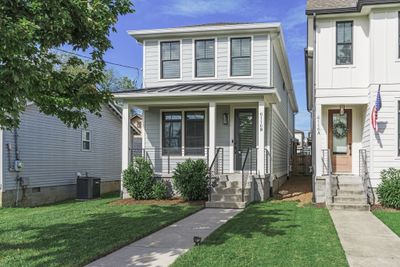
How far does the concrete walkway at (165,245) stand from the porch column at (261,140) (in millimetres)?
3674

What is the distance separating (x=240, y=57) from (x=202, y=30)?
169 cm

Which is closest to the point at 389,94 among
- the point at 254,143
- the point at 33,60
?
the point at 254,143

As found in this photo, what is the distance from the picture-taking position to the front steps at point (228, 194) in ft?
39.4

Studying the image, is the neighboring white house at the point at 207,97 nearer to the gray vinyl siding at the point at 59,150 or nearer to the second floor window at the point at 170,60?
the second floor window at the point at 170,60

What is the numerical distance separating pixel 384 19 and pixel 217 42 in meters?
5.72

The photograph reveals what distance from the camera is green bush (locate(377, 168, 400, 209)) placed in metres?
11.3

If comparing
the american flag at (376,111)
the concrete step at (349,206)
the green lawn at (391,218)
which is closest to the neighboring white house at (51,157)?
the concrete step at (349,206)

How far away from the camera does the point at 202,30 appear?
15180mm

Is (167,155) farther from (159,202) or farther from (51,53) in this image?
(51,53)

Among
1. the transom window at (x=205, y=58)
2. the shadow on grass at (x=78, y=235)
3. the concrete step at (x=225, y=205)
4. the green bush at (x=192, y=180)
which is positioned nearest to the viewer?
the shadow on grass at (x=78, y=235)

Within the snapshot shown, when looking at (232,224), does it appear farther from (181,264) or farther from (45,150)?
(45,150)

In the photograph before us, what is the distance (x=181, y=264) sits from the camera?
5.81 m

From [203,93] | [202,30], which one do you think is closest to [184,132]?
[203,93]

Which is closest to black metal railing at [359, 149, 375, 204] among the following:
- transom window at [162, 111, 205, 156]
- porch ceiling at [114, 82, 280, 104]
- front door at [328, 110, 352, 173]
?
front door at [328, 110, 352, 173]
